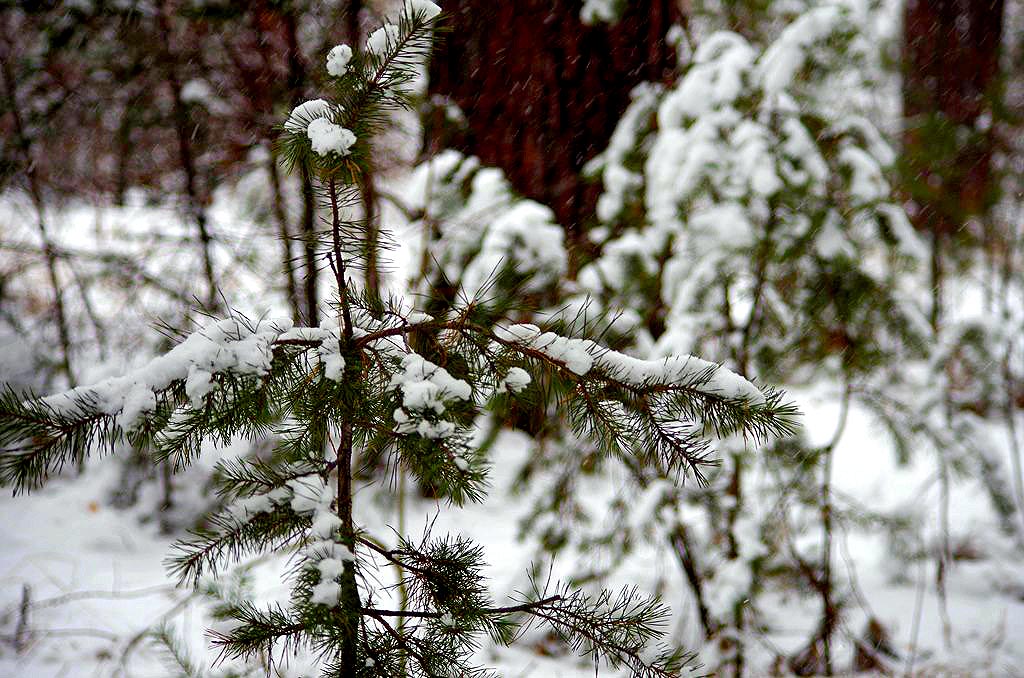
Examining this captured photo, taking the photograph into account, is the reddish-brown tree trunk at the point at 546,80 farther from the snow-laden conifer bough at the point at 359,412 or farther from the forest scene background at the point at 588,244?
the snow-laden conifer bough at the point at 359,412

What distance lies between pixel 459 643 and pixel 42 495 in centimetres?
418

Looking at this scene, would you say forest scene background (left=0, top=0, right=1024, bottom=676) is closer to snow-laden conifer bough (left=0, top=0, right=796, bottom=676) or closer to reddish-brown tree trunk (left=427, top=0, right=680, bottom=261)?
reddish-brown tree trunk (left=427, top=0, right=680, bottom=261)

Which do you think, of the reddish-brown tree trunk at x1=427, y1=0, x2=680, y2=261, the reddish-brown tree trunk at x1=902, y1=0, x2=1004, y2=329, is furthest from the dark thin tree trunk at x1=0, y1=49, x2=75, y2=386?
the reddish-brown tree trunk at x1=902, y1=0, x2=1004, y2=329

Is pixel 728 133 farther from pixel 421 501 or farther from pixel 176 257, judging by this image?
pixel 421 501

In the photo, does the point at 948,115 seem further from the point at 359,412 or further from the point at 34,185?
the point at 34,185

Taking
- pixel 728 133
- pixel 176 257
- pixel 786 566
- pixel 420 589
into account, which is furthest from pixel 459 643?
pixel 176 257

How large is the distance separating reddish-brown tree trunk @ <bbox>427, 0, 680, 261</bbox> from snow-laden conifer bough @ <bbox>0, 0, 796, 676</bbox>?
1858 millimetres

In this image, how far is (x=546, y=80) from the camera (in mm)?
2916

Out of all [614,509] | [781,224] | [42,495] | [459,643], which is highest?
[781,224]

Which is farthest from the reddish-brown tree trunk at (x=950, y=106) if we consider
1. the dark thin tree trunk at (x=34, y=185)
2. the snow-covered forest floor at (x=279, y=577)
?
the dark thin tree trunk at (x=34, y=185)

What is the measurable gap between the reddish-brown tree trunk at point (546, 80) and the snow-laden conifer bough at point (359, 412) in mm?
1858

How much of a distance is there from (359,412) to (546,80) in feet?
7.67

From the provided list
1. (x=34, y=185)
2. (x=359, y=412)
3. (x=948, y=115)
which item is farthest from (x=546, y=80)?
(x=948, y=115)

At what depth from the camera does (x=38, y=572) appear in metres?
3.27
